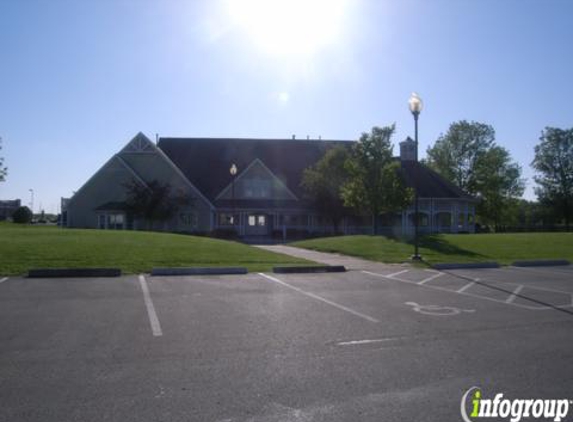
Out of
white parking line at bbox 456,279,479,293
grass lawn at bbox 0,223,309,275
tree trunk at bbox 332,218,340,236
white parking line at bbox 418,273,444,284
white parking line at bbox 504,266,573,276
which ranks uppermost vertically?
tree trunk at bbox 332,218,340,236

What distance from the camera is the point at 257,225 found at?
44594 millimetres

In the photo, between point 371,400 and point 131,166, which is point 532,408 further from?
point 131,166

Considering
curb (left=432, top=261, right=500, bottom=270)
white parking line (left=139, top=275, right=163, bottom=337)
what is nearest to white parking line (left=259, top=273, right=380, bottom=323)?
white parking line (left=139, top=275, right=163, bottom=337)

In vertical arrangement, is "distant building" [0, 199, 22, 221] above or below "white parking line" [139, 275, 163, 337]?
above

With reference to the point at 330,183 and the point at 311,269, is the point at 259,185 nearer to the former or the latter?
the point at 330,183

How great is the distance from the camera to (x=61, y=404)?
452cm

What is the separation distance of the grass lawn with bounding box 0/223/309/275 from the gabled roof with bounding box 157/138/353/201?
25.9 m

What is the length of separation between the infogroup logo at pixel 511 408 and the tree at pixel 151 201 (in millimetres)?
36538

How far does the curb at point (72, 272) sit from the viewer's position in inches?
536

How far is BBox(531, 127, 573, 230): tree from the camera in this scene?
6788 centimetres

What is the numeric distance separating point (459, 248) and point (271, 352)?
66.8 feet

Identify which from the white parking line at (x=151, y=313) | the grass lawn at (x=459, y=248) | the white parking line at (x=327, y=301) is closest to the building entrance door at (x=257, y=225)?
the grass lawn at (x=459, y=248)

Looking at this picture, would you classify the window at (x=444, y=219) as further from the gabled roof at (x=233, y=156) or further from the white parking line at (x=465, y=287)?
the white parking line at (x=465, y=287)

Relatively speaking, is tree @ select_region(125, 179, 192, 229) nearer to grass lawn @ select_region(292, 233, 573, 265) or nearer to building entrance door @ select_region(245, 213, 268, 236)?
building entrance door @ select_region(245, 213, 268, 236)
